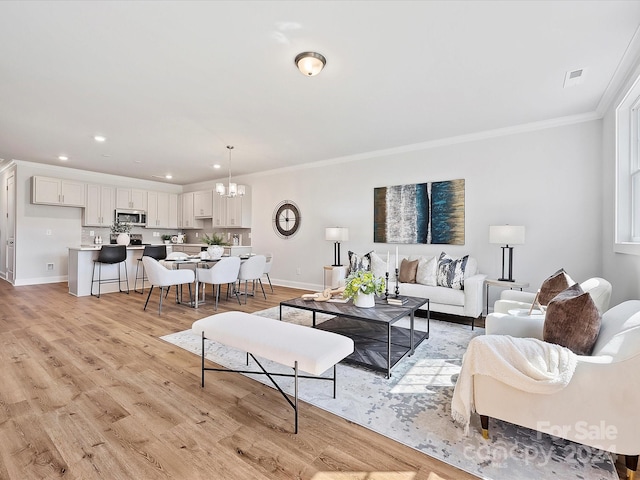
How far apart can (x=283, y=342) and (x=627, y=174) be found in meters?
3.63

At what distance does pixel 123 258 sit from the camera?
18.4 feet

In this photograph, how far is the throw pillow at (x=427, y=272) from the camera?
4.13 meters

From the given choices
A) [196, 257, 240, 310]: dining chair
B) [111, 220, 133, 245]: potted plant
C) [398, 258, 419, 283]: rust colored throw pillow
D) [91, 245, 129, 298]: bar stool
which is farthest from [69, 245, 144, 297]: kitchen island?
[398, 258, 419, 283]: rust colored throw pillow

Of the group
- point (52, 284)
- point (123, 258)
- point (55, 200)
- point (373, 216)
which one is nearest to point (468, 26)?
point (373, 216)

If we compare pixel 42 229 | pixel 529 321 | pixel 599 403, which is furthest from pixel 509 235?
pixel 42 229

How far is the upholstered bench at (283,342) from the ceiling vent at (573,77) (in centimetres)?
308

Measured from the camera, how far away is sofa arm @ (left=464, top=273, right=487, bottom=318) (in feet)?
12.0

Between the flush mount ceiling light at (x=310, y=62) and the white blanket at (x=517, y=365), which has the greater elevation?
the flush mount ceiling light at (x=310, y=62)

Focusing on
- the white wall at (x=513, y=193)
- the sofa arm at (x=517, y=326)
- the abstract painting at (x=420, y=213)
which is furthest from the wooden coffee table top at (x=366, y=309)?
the white wall at (x=513, y=193)

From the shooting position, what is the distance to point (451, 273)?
400 cm

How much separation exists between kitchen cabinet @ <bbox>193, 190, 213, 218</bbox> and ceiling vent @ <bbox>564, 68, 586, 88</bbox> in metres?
6.96

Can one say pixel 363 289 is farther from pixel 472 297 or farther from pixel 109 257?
pixel 109 257

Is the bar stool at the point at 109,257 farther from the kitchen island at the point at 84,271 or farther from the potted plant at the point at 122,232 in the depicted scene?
the potted plant at the point at 122,232

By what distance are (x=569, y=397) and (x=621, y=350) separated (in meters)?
0.31
